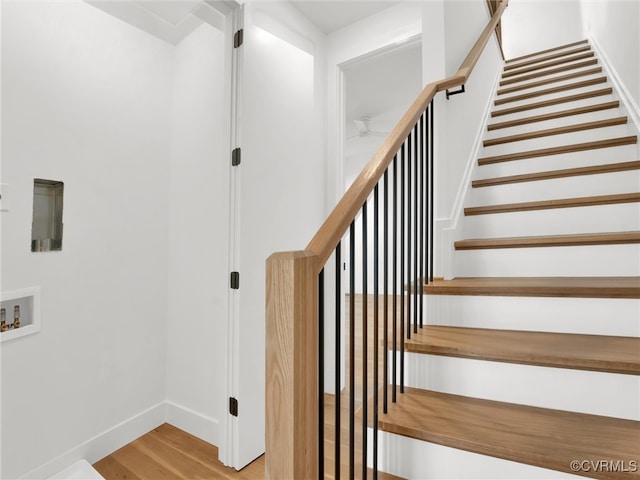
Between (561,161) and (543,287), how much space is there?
1.23 meters

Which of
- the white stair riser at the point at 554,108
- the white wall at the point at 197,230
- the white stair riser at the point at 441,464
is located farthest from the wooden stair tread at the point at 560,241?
the white stair riser at the point at 554,108

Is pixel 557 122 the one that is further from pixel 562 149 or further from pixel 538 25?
pixel 538 25

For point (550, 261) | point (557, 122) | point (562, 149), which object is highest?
point (557, 122)

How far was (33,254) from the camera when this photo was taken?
1718 millimetres

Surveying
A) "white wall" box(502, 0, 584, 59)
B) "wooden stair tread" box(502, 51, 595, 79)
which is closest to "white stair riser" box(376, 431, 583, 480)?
"wooden stair tread" box(502, 51, 595, 79)

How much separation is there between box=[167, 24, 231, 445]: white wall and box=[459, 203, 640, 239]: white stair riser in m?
1.53

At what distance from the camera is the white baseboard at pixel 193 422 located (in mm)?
2055

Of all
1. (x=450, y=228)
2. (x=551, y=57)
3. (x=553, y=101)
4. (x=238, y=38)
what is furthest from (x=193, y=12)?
(x=551, y=57)

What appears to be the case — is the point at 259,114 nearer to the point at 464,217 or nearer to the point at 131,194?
the point at 131,194

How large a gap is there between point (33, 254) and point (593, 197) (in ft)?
9.44

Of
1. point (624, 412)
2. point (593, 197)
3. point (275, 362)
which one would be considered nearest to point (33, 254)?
point (275, 362)

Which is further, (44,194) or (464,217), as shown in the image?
(464,217)

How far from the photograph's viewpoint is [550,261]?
5.39 ft

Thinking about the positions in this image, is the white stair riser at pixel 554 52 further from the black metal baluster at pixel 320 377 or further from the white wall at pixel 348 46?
the black metal baluster at pixel 320 377
